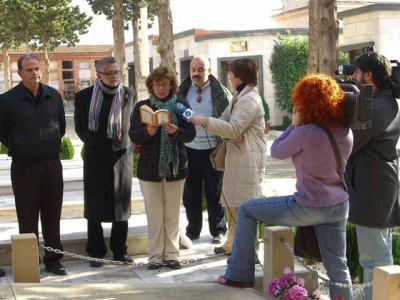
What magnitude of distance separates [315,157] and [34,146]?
2.55 metres

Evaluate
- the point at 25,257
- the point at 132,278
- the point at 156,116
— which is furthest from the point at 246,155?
the point at 25,257

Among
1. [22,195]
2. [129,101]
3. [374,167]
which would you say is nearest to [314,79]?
[374,167]

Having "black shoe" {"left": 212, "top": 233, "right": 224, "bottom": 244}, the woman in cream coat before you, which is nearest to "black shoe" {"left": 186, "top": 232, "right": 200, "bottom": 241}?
"black shoe" {"left": 212, "top": 233, "right": 224, "bottom": 244}

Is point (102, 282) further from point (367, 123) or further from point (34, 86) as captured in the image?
point (367, 123)

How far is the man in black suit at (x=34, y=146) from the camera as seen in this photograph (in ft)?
20.8

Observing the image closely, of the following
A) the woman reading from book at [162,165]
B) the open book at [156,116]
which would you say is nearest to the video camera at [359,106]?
the open book at [156,116]

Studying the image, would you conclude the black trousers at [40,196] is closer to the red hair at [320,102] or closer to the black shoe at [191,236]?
the black shoe at [191,236]

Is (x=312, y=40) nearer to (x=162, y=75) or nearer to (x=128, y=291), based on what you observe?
(x=162, y=75)

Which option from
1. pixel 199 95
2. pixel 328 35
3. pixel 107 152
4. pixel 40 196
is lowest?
pixel 40 196

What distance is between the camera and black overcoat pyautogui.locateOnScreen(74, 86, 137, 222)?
22.1 feet

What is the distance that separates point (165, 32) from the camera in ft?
53.7

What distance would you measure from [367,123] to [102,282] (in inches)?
104

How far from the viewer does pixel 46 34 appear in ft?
125

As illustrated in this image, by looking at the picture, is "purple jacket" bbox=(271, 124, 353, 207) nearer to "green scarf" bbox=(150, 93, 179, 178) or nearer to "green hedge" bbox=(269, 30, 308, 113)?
"green scarf" bbox=(150, 93, 179, 178)
